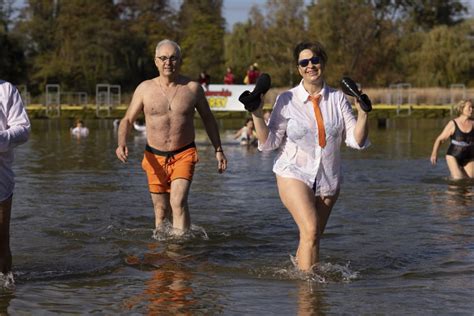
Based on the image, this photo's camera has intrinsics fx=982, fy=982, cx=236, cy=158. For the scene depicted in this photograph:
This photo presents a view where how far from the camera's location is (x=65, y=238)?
985 cm

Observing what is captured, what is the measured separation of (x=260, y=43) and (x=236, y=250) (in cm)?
6487

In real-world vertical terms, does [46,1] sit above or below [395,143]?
above

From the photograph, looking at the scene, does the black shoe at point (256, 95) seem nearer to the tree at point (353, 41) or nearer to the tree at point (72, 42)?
the tree at point (353, 41)

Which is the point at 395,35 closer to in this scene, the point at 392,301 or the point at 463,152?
the point at 463,152

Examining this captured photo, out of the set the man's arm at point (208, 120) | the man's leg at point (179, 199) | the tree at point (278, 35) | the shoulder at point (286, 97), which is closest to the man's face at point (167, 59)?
the man's arm at point (208, 120)

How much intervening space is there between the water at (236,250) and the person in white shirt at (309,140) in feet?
1.92

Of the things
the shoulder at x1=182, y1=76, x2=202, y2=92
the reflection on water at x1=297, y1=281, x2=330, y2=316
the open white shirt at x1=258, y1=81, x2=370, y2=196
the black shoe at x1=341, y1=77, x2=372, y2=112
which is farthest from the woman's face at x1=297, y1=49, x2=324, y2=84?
the shoulder at x1=182, y1=76, x2=202, y2=92

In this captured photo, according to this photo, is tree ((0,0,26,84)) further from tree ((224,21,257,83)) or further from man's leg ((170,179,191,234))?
man's leg ((170,179,191,234))

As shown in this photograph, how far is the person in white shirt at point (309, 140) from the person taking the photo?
704 cm

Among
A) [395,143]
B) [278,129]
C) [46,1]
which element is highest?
[46,1]

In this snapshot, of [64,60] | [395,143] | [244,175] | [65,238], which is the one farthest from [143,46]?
[65,238]

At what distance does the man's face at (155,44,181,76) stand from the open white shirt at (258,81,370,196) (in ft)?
6.80

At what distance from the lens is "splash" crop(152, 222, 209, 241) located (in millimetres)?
Answer: 9537

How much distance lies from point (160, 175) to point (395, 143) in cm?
1861
